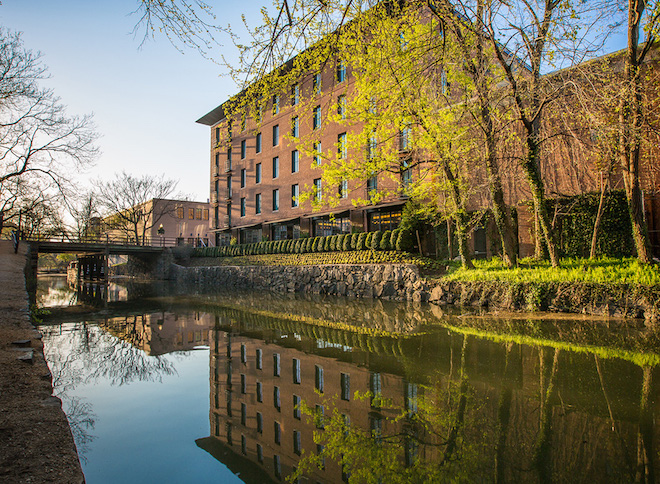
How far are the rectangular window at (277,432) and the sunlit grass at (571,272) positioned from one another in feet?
27.8

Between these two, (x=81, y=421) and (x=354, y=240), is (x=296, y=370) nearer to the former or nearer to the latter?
(x=81, y=421)

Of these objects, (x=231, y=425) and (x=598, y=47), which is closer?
(x=231, y=425)

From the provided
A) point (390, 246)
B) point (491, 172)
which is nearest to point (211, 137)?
point (390, 246)

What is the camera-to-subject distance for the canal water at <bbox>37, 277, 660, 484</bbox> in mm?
2527

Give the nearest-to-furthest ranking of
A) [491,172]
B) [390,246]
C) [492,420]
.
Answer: [492,420] → [491,172] → [390,246]

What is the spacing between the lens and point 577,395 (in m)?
3.58

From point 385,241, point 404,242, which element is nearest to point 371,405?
point 404,242

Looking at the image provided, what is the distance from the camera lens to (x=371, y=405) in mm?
3510

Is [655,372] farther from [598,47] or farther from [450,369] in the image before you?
[598,47]

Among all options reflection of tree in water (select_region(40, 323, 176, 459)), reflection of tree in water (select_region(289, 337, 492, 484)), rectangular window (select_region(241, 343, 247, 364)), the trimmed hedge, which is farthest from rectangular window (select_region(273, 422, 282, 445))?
the trimmed hedge

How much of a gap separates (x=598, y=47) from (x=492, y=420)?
821 cm

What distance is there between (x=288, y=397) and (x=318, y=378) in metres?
0.66

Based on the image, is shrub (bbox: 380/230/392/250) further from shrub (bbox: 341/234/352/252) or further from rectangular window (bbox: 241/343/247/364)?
rectangular window (bbox: 241/343/247/364)

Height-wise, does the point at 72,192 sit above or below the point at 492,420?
above
